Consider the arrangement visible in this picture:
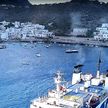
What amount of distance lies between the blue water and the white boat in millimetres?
1964

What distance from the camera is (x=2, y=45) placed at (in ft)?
64.3

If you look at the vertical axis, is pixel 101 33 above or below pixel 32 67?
above

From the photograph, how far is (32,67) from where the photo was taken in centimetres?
1377

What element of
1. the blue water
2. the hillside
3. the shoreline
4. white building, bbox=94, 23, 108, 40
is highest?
the hillside

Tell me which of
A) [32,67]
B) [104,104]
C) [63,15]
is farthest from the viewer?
[63,15]

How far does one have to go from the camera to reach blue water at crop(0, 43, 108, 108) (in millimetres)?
9828

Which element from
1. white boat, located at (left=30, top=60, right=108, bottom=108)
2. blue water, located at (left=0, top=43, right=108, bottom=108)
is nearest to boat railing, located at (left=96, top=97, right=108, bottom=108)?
white boat, located at (left=30, top=60, right=108, bottom=108)

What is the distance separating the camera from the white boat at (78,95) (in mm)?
5781

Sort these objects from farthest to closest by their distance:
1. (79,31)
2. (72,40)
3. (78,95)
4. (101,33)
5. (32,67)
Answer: (79,31)
(101,33)
(72,40)
(32,67)
(78,95)

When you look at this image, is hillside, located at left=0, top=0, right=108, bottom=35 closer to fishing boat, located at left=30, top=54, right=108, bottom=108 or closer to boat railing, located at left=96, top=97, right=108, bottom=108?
fishing boat, located at left=30, top=54, right=108, bottom=108

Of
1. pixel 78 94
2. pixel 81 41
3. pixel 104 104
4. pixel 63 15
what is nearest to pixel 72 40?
pixel 81 41

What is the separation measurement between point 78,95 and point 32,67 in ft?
24.8

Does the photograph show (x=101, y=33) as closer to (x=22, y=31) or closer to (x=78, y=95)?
(x=22, y=31)

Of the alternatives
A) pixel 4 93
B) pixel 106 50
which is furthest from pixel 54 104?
pixel 106 50
